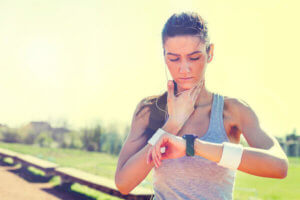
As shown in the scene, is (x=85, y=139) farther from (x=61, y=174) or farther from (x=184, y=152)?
(x=184, y=152)

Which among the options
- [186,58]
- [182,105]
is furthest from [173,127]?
[186,58]

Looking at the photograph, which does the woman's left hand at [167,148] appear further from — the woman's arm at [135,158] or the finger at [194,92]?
the finger at [194,92]

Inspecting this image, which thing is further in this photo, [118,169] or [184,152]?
[118,169]

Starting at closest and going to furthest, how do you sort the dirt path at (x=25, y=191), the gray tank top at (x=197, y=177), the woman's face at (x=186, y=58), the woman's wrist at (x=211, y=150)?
the woman's wrist at (x=211, y=150), the gray tank top at (x=197, y=177), the woman's face at (x=186, y=58), the dirt path at (x=25, y=191)

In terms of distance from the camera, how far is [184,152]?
1.63 metres

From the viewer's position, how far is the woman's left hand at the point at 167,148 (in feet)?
5.28

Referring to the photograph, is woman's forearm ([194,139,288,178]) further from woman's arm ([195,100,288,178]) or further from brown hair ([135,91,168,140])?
brown hair ([135,91,168,140])

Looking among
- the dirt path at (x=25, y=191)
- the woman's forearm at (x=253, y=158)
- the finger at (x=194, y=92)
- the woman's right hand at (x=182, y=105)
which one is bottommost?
the dirt path at (x=25, y=191)

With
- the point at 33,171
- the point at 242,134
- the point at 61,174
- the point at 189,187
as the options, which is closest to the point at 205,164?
the point at 189,187

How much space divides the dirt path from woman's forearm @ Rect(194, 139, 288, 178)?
7.25m

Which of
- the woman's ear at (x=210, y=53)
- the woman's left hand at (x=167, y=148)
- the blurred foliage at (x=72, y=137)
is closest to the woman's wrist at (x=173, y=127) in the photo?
the woman's left hand at (x=167, y=148)

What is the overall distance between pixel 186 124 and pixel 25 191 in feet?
26.0

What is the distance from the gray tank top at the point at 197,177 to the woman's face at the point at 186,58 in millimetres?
260

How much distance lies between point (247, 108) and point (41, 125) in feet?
99.3
